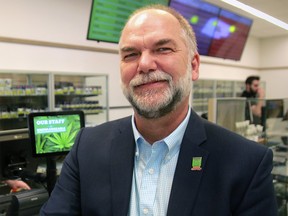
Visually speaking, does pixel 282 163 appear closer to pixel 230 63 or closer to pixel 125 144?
pixel 125 144

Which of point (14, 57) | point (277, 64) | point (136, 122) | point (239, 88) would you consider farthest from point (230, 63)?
point (136, 122)

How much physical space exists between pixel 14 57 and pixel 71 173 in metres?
2.95

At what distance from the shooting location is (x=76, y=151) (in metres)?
1.08

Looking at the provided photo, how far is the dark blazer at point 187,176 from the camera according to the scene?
2.85ft

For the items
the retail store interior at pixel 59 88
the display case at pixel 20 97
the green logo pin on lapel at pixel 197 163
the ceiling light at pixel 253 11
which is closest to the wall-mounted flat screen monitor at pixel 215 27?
the retail store interior at pixel 59 88

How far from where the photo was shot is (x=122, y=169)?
993 mm

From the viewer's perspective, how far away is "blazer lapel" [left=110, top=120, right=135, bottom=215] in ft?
3.08

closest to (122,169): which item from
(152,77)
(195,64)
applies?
(152,77)

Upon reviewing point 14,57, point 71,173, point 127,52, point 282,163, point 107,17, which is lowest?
point 282,163

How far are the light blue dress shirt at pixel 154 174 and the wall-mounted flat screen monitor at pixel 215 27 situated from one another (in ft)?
11.4

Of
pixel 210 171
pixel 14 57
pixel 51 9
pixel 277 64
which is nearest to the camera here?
pixel 210 171

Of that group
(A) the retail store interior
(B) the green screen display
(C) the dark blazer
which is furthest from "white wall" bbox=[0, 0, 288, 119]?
(C) the dark blazer

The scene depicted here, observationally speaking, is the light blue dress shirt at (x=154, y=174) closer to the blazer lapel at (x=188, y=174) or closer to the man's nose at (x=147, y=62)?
the blazer lapel at (x=188, y=174)

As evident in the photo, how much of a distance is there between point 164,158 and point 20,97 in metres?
2.94
